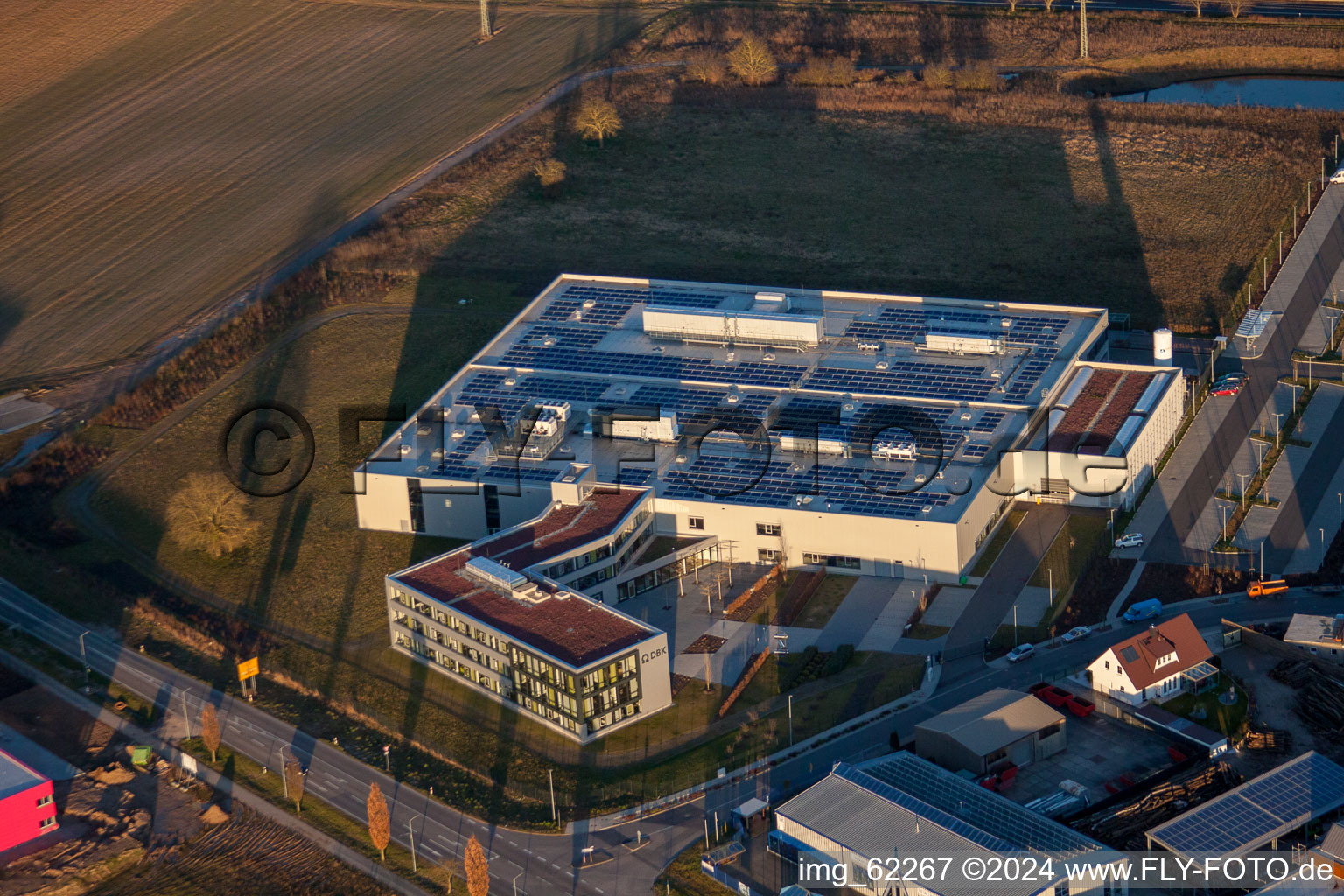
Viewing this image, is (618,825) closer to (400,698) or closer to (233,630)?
(400,698)

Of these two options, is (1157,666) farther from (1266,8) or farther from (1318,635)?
(1266,8)

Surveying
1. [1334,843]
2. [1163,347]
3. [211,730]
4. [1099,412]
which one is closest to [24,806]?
[211,730]

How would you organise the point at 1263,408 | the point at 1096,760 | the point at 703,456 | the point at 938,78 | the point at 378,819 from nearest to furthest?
the point at 378,819
the point at 1096,760
the point at 703,456
the point at 1263,408
the point at 938,78

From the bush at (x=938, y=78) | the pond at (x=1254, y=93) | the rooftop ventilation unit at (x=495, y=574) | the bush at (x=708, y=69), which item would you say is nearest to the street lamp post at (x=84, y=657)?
the rooftop ventilation unit at (x=495, y=574)

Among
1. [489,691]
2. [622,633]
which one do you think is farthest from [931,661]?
[489,691]

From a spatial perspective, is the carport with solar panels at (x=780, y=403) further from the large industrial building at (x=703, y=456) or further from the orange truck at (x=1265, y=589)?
the orange truck at (x=1265, y=589)

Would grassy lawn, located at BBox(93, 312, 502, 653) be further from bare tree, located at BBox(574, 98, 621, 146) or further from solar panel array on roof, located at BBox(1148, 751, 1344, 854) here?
solar panel array on roof, located at BBox(1148, 751, 1344, 854)

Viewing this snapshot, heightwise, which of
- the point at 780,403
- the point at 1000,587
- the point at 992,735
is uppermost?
the point at 780,403
